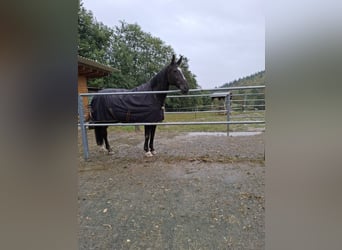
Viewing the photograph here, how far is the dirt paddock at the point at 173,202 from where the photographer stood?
1169 millimetres

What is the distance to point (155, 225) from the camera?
4.28 feet

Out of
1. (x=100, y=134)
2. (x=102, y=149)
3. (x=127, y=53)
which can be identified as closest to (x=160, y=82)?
(x=100, y=134)

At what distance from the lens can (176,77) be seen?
116 inches

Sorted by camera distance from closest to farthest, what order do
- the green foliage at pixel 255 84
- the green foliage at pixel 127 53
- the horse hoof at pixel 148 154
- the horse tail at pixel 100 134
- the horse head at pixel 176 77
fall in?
the green foliage at pixel 255 84
the horse head at pixel 176 77
the horse hoof at pixel 148 154
the horse tail at pixel 100 134
the green foliage at pixel 127 53

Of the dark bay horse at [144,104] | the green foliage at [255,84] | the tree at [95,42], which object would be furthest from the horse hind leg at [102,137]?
→ the tree at [95,42]

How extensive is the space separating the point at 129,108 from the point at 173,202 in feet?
5.59

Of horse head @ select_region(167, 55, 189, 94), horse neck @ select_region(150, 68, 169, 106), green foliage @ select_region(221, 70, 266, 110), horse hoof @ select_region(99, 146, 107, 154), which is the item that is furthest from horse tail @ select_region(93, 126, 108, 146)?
green foliage @ select_region(221, 70, 266, 110)

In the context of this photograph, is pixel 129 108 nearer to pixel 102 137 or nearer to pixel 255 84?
pixel 102 137

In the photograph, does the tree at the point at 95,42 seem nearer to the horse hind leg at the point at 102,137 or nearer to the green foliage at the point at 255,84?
the green foliage at the point at 255,84

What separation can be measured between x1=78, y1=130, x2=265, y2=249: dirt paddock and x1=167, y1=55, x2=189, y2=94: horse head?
Result: 0.91 m

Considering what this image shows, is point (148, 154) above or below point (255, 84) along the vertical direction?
below
